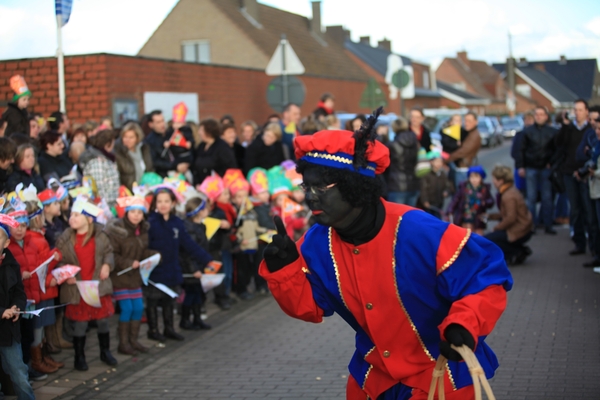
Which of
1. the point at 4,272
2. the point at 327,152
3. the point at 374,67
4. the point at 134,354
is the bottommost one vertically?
the point at 134,354

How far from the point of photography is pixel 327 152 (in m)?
3.49

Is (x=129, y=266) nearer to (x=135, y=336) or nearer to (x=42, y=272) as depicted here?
(x=135, y=336)

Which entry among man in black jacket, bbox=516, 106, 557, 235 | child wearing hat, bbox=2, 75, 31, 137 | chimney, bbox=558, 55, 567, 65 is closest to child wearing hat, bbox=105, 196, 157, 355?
child wearing hat, bbox=2, 75, 31, 137

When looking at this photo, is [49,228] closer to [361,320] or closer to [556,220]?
[361,320]

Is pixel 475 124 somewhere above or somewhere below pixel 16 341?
above

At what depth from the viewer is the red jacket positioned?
20.7 ft

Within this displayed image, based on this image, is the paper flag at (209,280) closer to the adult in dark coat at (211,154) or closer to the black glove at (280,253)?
the adult in dark coat at (211,154)

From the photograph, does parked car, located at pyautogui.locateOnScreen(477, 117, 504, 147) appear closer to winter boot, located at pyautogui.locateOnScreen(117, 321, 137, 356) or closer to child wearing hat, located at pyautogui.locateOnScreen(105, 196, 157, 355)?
child wearing hat, located at pyautogui.locateOnScreen(105, 196, 157, 355)

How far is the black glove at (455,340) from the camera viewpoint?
308 cm

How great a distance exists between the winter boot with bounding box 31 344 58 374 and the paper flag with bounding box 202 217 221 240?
255 cm

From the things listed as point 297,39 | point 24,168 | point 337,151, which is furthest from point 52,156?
point 297,39

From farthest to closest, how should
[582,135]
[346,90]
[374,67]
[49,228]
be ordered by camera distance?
1. [374,67]
2. [346,90]
3. [582,135]
4. [49,228]

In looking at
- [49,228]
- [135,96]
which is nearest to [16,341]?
[49,228]

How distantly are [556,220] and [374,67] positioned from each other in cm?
3781
